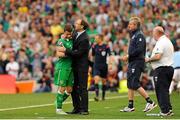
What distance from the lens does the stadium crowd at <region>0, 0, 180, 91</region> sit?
30.6 metres

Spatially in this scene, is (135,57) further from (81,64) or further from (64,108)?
(64,108)

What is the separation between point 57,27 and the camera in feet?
110

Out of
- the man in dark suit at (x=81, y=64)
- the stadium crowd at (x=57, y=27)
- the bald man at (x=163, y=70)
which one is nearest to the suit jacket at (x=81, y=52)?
the man in dark suit at (x=81, y=64)

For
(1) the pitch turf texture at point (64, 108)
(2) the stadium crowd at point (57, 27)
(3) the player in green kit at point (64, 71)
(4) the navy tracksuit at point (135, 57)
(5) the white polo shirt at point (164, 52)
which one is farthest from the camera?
(2) the stadium crowd at point (57, 27)

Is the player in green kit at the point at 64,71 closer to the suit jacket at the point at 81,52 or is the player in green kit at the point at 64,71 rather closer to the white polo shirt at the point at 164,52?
the suit jacket at the point at 81,52

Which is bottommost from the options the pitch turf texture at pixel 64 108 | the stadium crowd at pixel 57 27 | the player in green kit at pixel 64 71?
the pitch turf texture at pixel 64 108

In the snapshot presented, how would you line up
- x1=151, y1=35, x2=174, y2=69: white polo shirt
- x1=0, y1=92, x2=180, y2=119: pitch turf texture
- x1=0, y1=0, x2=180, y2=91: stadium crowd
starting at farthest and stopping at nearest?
1. x1=0, y1=0, x2=180, y2=91: stadium crowd
2. x1=0, y1=92, x2=180, y2=119: pitch turf texture
3. x1=151, y1=35, x2=174, y2=69: white polo shirt

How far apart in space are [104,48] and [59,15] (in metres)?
11.0

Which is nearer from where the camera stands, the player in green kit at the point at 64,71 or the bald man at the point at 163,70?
the bald man at the point at 163,70

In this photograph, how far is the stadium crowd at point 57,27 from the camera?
30.6 meters

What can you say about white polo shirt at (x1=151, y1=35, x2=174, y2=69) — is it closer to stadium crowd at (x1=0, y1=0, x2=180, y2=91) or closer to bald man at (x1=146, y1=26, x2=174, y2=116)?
bald man at (x1=146, y1=26, x2=174, y2=116)

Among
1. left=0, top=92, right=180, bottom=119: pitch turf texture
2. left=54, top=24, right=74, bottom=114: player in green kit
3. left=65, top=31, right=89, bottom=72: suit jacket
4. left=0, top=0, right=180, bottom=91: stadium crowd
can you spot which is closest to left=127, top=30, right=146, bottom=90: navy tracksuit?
left=0, top=92, right=180, bottom=119: pitch turf texture

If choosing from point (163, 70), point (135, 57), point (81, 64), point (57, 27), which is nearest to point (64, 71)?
point (81, 64)

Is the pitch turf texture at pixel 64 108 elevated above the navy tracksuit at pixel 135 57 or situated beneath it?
situated beneath
